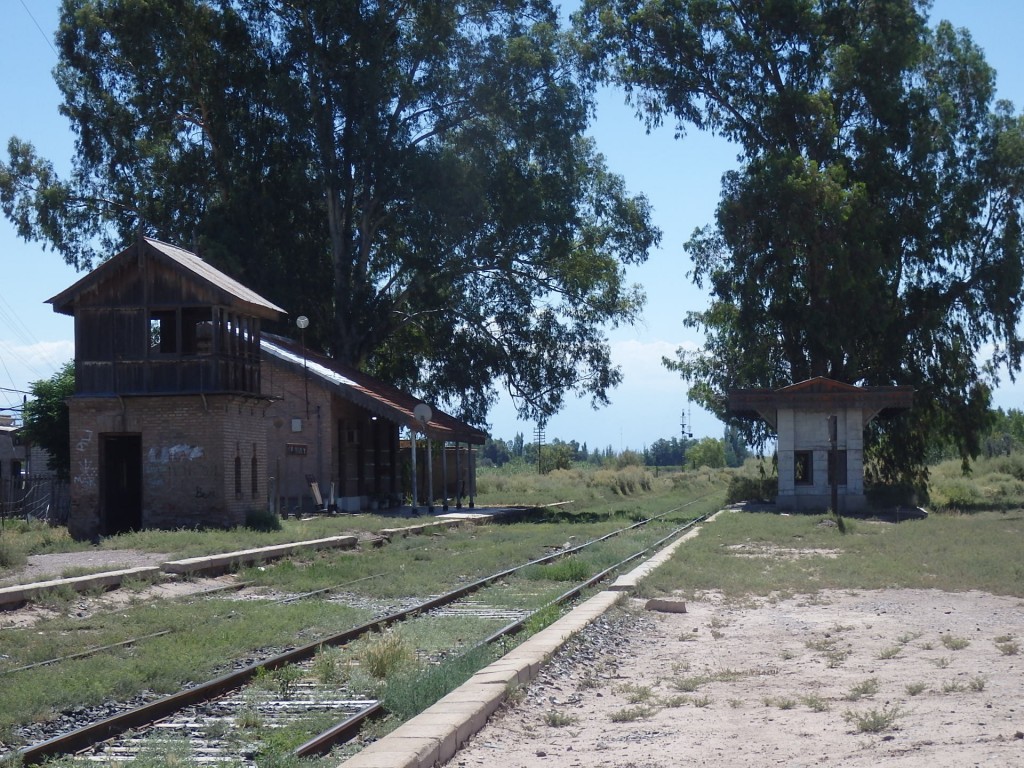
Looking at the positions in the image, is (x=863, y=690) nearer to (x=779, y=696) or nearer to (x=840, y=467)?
(x=779, y=696)

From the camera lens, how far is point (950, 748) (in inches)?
273

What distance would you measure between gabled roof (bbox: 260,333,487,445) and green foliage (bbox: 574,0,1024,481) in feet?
38.0

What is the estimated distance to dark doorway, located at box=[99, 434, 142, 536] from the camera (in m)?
27.9

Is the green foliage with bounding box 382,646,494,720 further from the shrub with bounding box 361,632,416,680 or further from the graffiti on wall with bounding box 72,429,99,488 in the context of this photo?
the graffiti on wall with bounding box 72,429,99,488

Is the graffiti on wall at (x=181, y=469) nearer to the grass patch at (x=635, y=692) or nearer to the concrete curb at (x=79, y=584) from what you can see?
the concrete curb at (x=79, y=584)

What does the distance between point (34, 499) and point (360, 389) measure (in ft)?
38.9

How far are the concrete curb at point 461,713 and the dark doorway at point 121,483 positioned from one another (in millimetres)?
18676

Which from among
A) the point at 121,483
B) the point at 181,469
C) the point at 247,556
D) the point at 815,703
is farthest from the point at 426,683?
the point at 121,483

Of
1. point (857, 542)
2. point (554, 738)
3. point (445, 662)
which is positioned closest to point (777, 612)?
point (445, 662)

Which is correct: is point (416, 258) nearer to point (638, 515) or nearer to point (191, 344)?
point (638, 515)

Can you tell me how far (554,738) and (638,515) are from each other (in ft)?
101

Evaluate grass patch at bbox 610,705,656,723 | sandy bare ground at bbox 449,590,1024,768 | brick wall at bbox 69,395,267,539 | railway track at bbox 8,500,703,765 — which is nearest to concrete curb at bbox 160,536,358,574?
brick wall at bbox 69,395,267,539

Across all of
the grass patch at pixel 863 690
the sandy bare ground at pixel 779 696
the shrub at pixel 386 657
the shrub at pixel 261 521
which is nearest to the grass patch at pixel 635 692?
the sandy bare ground at pixel 779 696

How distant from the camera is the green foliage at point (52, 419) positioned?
41.5 m
